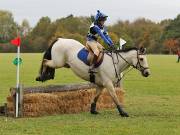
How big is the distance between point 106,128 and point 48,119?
2147mm

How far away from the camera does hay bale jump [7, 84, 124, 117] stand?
13703 mm

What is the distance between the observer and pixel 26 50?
131m

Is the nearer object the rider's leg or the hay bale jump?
the hay bale jump

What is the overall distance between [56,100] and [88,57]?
61.3 inches

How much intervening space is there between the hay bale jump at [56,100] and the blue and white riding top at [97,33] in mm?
1879

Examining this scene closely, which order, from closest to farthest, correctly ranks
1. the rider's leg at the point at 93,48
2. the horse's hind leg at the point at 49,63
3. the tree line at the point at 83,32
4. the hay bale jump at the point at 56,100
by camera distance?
the hay bale jump at the point at 56,100, the rider's leg at the point at 93,48, the horse's hind leg at the point at 49,63, the tree line at the point at 83,32

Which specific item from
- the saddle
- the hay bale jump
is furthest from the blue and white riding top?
the hay bale jump

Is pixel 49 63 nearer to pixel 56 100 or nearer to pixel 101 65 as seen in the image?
pixel 56 100

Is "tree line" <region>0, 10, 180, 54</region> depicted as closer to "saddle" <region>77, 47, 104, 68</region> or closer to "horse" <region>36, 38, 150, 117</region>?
"horse" <region>36, 38, 150, 117</region>

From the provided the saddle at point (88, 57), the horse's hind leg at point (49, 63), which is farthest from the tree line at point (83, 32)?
the saddle at point (88, 57)

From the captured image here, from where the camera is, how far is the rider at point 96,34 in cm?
1409

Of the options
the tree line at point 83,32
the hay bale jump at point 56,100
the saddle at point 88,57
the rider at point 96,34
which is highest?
the tree line at point 83,32

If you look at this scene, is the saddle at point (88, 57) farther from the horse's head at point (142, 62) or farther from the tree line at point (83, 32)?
the tree line at point (83, 32)

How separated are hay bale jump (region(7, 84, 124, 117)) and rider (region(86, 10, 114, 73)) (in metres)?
1.33
